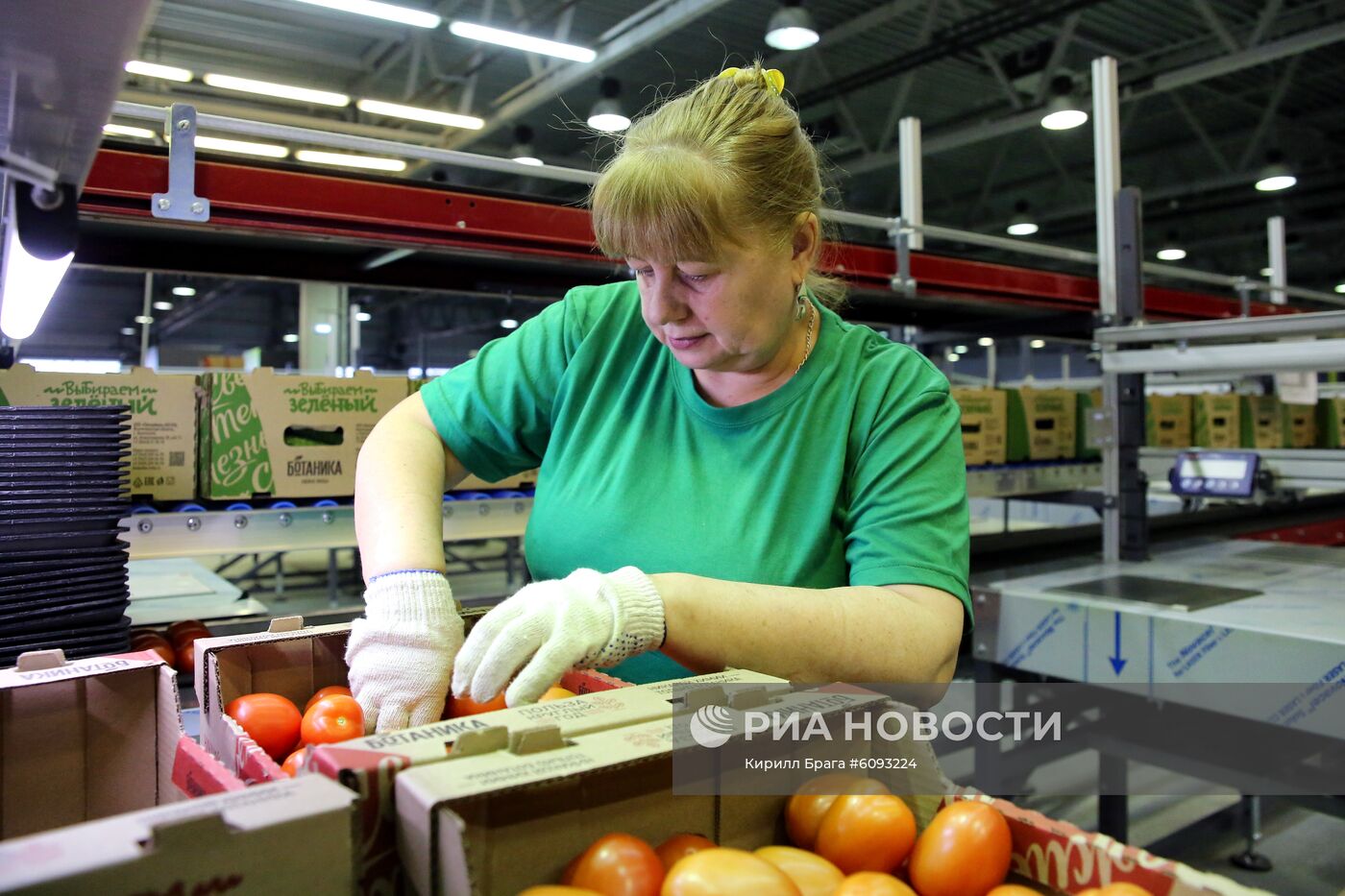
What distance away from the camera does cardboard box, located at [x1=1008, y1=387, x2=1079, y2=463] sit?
3752 mm

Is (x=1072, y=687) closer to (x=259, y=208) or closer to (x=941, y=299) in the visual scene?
(x=941, y=299)

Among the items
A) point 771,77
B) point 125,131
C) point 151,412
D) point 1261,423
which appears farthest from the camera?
point 125,131

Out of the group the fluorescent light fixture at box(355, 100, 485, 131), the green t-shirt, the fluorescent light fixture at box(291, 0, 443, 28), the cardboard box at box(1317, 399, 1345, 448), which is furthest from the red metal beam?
the fluorescent light fixture at box(355, 100, 485, 131)

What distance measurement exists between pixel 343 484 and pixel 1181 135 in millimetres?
12461

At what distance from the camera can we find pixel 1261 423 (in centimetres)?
459

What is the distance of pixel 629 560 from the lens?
1.42 metres

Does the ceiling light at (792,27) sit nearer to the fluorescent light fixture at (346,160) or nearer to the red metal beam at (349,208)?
the fluorescent light fixture at (346,160)

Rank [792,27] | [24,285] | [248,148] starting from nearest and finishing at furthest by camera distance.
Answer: [24,285] < [792,27] < [248,148]

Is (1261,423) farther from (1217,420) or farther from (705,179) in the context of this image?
(705,179)

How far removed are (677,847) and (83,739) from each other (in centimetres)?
81

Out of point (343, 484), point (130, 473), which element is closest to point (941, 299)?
point (343, 484)

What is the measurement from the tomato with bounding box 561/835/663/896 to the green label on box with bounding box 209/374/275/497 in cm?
179

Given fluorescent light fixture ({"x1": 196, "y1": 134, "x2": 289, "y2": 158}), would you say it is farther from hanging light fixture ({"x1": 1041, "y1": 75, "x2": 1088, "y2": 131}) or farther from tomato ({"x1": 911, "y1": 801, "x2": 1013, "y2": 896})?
tomato ({"x1": 911, "y1": 801, "x2": 1013, "y2": 896})

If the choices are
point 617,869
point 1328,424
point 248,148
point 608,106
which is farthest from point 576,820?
point 248,148
